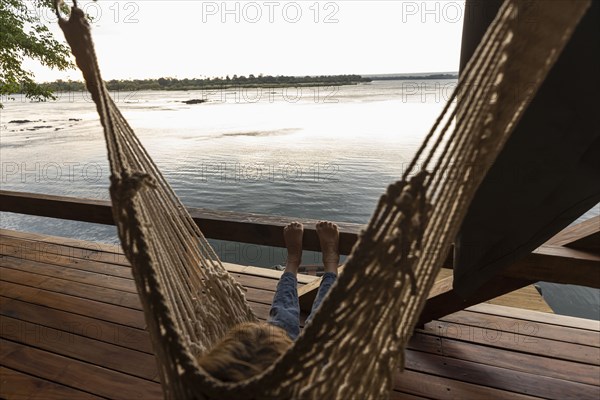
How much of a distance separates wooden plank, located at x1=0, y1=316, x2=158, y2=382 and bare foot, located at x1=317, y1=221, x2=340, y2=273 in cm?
74

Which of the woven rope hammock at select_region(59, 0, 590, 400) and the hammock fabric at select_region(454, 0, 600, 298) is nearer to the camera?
the woven rope hammock at select_region(59, 0, 590, 400)

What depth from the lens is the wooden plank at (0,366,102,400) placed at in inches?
46.9

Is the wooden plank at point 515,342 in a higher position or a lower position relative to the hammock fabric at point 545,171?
lower

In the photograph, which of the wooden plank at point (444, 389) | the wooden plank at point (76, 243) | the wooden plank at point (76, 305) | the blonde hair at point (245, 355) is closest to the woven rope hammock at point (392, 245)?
the blonde hair at point (245, 355)

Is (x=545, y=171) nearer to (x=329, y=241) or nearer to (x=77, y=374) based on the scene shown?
(x=329, y=241)

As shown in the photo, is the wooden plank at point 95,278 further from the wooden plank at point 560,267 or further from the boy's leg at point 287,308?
the wooden plank at point 560,267

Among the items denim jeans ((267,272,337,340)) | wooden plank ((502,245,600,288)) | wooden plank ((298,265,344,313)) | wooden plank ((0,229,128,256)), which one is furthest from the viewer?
wooden plank ((0,229,128,256))

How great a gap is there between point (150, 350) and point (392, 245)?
1.22m

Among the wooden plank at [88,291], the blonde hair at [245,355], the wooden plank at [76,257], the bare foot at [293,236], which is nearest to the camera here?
the blonde hair at [245,355]

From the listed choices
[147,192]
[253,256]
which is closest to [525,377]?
[147,192]

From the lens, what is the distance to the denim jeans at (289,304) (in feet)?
3.79

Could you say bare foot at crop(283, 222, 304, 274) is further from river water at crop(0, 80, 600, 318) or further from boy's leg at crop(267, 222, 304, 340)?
river water at crop(0, 80, 600, 318)

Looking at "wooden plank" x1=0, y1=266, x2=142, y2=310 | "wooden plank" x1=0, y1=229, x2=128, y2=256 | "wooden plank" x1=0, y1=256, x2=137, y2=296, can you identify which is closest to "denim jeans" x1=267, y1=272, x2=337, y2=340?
"wooden plank" x1=0, y1=266, x2=142, y2=310

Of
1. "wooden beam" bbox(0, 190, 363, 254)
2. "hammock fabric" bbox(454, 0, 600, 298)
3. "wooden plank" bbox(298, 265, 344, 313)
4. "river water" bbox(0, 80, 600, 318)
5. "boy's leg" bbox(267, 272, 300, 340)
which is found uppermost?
"hammock fabric" bbox(454, 0, 600, 298)
